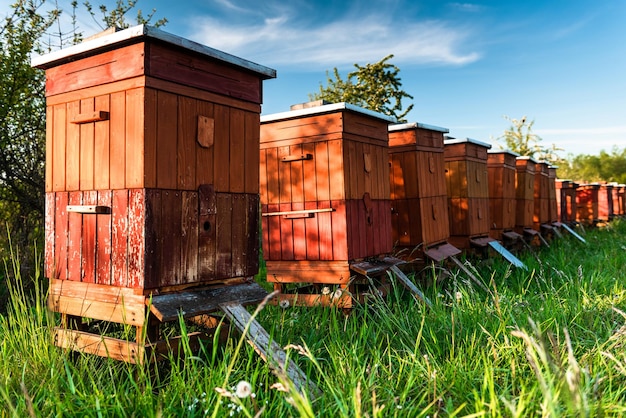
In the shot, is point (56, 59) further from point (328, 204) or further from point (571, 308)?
point (571, 308)

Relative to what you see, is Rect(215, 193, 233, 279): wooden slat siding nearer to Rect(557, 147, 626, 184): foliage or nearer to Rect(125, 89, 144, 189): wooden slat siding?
Rect(125, 89, 144, 189): wooden slat siding

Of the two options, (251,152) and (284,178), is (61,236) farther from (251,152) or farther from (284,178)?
(284,178)

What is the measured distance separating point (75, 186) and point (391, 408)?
93.8 inches

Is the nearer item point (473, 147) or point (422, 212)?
point (422, 212)

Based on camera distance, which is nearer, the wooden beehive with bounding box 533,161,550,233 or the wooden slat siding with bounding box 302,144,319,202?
the wooden slat siding with bounding box 302,144,319,202

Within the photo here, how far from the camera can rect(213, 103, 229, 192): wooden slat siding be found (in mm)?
3375

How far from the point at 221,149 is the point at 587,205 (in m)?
15.5

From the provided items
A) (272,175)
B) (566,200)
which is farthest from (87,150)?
(566,200)

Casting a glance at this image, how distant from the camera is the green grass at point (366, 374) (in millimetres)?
2027

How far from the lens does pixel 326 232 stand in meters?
4.78

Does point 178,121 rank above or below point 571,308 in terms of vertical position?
above

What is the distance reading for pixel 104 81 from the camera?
125 inches

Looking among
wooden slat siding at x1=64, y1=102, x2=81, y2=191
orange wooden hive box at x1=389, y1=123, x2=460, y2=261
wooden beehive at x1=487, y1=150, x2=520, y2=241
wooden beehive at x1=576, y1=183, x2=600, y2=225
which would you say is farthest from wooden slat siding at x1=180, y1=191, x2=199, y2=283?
wooden beehive at x1=576, y1=183, x2=600, y2=225

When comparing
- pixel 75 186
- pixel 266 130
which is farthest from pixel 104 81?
pixel 266 130
